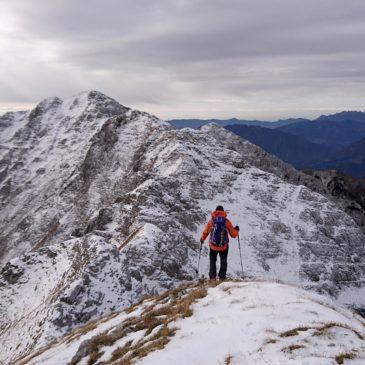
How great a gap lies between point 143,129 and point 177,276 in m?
71.7

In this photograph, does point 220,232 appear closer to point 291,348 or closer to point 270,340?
point 270,340

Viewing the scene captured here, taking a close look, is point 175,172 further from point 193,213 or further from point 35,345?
point 35,345

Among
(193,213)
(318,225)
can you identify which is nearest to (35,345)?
(193,213)

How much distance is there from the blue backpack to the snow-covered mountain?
2031 centimetres

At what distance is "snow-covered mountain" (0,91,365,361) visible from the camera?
1720 inches

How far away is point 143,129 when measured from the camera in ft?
385

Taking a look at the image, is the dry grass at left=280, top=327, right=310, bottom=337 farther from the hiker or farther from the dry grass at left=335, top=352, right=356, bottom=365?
the hiker

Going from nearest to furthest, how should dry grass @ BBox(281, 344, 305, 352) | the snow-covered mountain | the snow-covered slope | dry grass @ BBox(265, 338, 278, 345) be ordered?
dry grass @ BBox(281, 344, 305, 352)
the snow-covered slope
dry grass @ BBox(265, 338, 278, 345)
the snow-covered mountain

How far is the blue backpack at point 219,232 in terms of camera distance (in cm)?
2266

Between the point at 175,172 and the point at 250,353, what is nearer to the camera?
the point at 250,353

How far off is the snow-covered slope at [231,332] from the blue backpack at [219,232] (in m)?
2.98

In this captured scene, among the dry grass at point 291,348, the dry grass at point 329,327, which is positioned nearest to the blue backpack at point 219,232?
the dry grass at point 329,327

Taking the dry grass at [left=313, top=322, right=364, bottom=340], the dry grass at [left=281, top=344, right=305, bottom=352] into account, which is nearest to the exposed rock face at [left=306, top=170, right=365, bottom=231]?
the dry grass at [left=313, top=322, right=364, bottom=340]

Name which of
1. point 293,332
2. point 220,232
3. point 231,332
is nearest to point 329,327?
point 293,332
